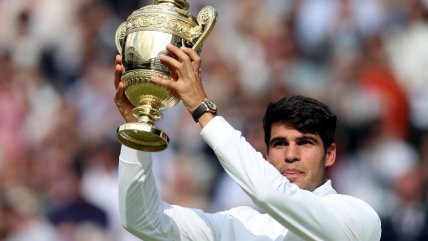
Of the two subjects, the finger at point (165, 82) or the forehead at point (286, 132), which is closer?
the finger at point (165, 82)

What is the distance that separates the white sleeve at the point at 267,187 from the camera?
537cm

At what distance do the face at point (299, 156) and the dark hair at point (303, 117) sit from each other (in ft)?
0.09

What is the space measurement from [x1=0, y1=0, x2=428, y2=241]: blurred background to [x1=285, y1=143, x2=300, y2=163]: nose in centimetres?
374

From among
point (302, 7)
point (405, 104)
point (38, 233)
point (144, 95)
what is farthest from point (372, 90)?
point (144, 95)

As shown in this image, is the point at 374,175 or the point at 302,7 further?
the point at 302,7

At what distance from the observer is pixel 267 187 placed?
5.38m

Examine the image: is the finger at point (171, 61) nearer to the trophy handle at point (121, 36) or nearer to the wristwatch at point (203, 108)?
the wristwatch at point (203, 108)

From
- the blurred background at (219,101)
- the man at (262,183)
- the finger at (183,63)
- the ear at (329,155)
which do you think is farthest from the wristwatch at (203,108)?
the blurred background at (219,101)

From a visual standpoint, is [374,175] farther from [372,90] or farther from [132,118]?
[132,118]

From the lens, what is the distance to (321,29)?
11.9 metres

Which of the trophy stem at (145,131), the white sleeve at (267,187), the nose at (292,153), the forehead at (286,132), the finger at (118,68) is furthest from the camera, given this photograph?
the forehead at (286,132)

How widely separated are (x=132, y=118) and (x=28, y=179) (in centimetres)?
574

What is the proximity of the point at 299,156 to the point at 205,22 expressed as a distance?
901mm

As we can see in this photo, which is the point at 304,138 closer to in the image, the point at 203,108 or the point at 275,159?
the point at 275,159
